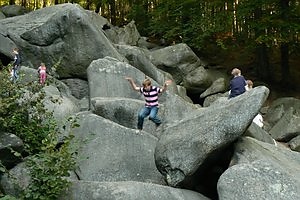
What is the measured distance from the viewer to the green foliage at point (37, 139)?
771cm

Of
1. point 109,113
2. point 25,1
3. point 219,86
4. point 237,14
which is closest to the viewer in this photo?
point 109,113

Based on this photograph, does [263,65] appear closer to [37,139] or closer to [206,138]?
[206,138]

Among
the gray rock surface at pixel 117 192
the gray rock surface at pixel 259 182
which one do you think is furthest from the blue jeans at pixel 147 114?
the gray rock surface at pixel 259 182

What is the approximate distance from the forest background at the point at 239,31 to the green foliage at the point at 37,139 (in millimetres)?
16240

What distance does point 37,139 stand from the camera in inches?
370

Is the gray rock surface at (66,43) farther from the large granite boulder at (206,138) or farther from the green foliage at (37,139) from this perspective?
the large granite boulder at (206,138)

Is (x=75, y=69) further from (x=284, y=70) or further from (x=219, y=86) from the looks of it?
(x=284, y=70)

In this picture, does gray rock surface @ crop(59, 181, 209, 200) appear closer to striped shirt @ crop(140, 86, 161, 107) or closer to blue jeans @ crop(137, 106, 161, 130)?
blue jeans @ crop(137, 106, 161, 130)

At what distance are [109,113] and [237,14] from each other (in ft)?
48.5

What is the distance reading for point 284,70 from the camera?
26.2m

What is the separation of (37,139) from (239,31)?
2265cm

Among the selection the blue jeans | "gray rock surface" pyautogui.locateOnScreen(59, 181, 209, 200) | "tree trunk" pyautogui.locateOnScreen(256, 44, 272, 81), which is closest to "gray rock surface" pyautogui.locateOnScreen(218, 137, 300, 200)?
"gray rock surface" pyautogui.locateOnScreen(59, 181, 209, 200)

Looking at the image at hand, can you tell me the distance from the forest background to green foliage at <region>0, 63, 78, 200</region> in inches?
639

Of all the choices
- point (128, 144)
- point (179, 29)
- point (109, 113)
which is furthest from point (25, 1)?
point (128, 144)
